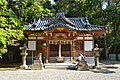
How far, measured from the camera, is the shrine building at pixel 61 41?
68.9 feet

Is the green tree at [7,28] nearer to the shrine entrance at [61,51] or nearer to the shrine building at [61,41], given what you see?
the shrine building at [61,41]

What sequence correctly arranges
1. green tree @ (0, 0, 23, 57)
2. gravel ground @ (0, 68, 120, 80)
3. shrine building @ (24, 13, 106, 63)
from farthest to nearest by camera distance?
shrine building @ (24, 13, 106, 63), green tree @ (0, 0, 23, 57), gravel ground @ (0, 68, 120, 80)

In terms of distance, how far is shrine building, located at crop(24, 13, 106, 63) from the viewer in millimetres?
21016

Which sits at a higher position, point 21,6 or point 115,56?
point 21,6

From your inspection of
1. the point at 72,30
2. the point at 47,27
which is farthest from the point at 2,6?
the point at 72,30

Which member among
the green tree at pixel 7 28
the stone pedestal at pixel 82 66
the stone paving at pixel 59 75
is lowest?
the stone paving at pixel 59 75

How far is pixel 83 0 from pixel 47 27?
11457 millimetres

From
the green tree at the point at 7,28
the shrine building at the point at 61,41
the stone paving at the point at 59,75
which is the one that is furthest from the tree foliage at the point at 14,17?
the stone paving at the point at 59,75

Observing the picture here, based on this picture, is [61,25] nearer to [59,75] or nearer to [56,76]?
[59,75]

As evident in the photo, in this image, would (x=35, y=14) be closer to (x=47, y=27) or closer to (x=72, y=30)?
(x=47, y=27)

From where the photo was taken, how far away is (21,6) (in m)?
23.5

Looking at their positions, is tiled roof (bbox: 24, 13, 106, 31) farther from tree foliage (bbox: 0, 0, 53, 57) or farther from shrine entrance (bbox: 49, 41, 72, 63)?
shrine entrance (bbox: 49, 41, 72, 63)

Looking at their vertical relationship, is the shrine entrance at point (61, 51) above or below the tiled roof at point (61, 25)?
below

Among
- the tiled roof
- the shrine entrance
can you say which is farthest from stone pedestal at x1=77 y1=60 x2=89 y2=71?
the tiled roof
